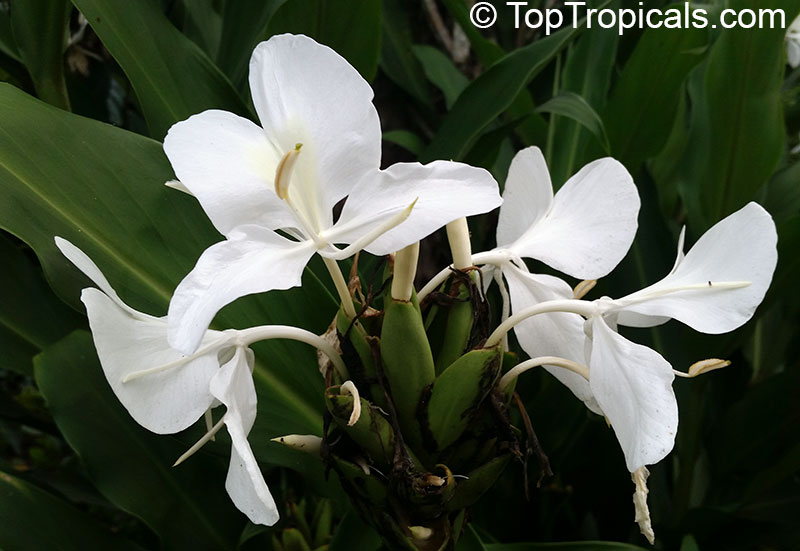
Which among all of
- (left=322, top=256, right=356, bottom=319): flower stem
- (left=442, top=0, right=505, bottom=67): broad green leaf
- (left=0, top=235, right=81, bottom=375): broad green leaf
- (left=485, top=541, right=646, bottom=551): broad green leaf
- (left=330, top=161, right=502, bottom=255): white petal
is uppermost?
(left=330, top=161, right=502, bottom=255): white petal

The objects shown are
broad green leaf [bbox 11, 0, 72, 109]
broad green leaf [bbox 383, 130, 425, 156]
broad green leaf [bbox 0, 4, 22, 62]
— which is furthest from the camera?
broad green leaf [bbox 383, 130, 425, 156]

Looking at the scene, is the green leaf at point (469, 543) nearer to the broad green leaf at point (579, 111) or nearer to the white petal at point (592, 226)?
the white petal at point (592, 226)

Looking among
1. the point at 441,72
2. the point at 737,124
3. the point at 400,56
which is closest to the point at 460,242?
the point at 737,124

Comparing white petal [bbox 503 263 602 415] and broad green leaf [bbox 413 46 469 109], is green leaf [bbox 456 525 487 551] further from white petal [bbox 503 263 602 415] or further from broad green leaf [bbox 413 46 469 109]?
broad green leaf [bbox 413 46 469 109]

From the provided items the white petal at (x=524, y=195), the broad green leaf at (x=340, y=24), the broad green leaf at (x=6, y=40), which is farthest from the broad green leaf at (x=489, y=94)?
the broad green leaf at (x=6, y=40)

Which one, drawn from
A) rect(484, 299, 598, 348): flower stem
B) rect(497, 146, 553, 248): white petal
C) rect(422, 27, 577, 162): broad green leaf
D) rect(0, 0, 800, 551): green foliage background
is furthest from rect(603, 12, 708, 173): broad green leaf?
rect(484, 299, 598, 348): flower stem
